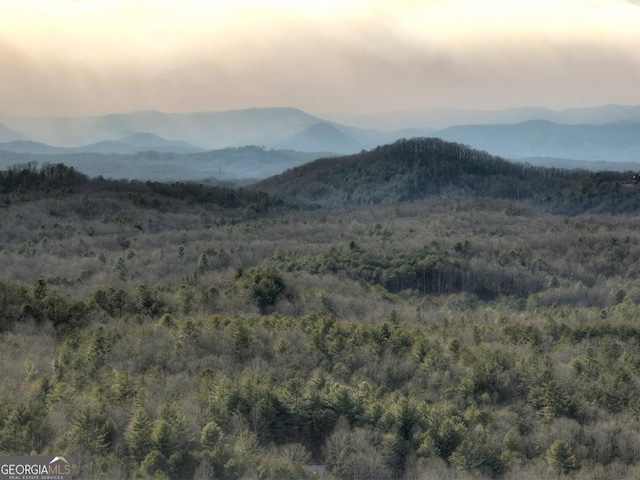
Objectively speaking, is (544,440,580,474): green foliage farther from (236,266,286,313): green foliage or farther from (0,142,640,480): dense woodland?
(236,266,286,313): green foliage

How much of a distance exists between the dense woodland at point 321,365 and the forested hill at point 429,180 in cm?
7359

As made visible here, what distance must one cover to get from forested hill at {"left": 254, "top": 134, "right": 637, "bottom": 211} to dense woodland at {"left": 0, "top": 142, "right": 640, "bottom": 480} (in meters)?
73.6

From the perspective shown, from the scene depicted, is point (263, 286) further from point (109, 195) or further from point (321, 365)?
point (109, 195)

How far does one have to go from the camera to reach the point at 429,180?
143750 mm

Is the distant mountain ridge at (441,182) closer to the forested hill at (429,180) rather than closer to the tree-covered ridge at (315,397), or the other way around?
the forested hill at (429,180)

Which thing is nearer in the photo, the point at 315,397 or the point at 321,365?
the point at 315,397

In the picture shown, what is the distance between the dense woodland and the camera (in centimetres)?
1966

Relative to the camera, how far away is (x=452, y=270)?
5881 centimetres

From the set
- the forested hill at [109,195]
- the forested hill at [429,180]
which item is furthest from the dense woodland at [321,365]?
the forested hill at [429,180]

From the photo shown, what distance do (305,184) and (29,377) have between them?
132326mm

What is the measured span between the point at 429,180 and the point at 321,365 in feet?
392

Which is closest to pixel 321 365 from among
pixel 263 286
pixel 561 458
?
pixel 561 458

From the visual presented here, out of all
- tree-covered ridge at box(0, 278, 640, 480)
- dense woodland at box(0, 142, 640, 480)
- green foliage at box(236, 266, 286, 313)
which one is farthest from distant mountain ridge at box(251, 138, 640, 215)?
tree-covered ridge at box(0, 278, 640, 480)

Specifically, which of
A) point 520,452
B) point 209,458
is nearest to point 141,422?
point 209,458
